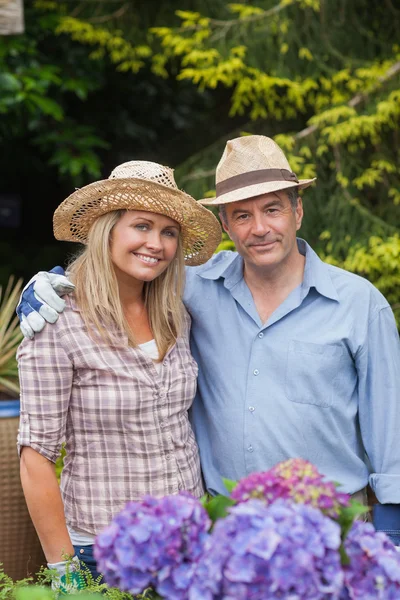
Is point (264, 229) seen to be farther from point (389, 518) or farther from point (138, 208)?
point (389, 518)

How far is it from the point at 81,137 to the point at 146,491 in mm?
4008

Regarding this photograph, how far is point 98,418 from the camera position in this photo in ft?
7.02

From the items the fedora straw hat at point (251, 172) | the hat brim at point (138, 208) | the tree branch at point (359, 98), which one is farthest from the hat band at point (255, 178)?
the tree branch at point (359, 98)

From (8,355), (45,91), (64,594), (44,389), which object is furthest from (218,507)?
(45,91)

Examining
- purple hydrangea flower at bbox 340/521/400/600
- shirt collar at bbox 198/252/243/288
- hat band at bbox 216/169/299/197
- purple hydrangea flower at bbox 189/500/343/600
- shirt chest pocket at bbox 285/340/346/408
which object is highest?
hat band at bbox 216/169/299/197

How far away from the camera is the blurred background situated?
4.64 m

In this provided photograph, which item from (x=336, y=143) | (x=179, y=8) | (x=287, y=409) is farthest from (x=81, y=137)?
(x=287, y=409)

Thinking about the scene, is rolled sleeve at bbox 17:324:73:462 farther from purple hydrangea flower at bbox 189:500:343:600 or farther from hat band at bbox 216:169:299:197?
purple hydrangea flower at bbox 189:500:343:600

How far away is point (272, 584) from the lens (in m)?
1.07

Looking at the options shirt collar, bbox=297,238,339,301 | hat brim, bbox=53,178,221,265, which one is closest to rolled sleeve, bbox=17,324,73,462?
hat brim, bbox=53,178,221,265

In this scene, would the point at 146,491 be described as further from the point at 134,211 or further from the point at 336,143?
the point at 336,143

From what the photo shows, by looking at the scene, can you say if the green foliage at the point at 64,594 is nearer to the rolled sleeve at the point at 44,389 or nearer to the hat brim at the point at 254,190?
the rolled sleeve at the point at 44,389

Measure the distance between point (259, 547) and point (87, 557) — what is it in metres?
1.23

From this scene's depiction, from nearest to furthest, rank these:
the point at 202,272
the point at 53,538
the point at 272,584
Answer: the point at 272,584
the point at 53,538
the point at 202,272
